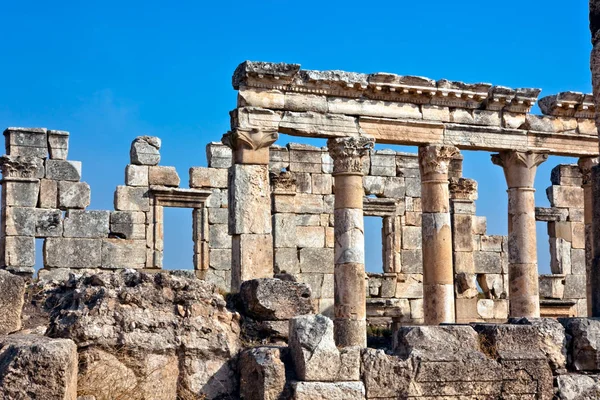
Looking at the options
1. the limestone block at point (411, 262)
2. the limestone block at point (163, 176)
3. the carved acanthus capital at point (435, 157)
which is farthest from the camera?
the limestone block at point (411, 262)

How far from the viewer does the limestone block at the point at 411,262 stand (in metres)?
23.7

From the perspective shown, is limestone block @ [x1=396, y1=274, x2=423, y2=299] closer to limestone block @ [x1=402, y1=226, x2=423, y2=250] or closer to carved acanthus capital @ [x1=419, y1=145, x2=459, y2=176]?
limestone block @ [x1=402, y1=226, x2=423, y2=250]

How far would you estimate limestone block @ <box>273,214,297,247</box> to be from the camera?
73.4ft

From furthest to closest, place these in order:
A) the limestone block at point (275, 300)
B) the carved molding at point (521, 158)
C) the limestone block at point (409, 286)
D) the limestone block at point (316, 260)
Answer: the limestone block at point (409, 286) < the limestone block at point (316, 260) < the carved molding at point (521, 158) < the limestone block at point (275, 300)

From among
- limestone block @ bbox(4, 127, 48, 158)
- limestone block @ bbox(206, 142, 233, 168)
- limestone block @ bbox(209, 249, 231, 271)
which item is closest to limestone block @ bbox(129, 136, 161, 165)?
limestone block @ bbox(206, 142, 233, 168)

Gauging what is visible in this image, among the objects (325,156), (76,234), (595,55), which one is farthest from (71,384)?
(325,156)

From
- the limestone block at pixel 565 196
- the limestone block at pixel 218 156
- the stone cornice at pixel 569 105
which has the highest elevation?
the stone cornice at pixel 569 105

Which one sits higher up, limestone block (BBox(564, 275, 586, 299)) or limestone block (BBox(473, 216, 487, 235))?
limestone block (BBox(473, 216, 487, 235))

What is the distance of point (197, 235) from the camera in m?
21.9

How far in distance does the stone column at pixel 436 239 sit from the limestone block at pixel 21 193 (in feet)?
27.6

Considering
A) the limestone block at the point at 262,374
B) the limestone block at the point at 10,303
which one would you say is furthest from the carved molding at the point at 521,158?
the limestone block at the point at 10,303

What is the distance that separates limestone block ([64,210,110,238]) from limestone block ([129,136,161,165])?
1481 millimetres

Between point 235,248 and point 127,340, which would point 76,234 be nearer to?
point 235,248

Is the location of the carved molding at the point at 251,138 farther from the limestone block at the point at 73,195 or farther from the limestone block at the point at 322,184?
the limestone block at the point at 322,184
